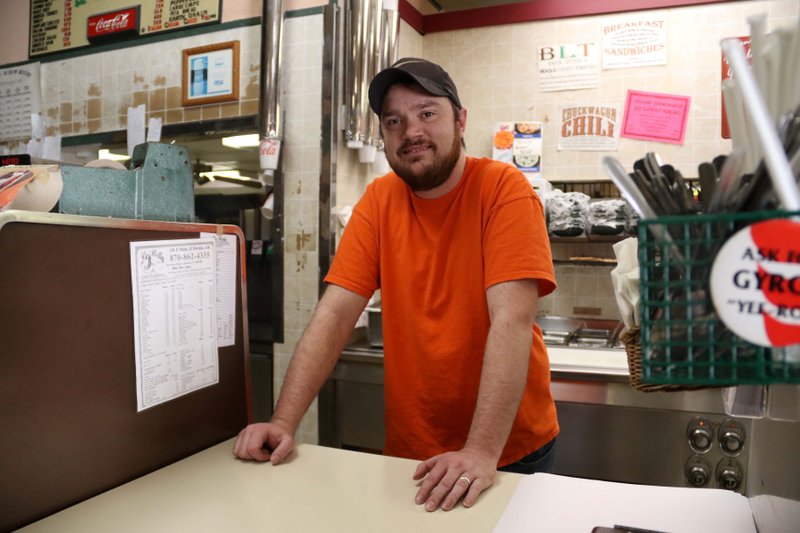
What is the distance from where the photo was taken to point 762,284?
18.7 inches

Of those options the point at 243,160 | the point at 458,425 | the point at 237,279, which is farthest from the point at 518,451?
the point at 243,160

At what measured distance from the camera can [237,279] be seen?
1508mm

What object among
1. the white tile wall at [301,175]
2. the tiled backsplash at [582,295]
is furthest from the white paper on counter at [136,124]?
the tiled backsplash at [582,295]

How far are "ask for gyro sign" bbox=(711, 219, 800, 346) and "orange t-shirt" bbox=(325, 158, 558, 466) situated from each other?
0.95 meters

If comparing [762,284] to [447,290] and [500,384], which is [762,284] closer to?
[500,384]

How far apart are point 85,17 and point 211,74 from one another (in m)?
1.00

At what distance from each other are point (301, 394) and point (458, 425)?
1.37 ft

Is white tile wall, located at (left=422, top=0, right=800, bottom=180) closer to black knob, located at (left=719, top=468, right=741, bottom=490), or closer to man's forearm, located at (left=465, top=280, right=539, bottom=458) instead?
black knob, located at (left=719, top=468, right=741, bottom=490)

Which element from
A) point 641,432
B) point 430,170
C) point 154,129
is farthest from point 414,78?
point 154,129

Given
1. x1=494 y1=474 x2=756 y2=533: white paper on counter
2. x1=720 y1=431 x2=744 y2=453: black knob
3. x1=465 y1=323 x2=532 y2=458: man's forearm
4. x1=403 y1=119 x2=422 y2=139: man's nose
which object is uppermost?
x1=403 y1=119 x2=422 y2=139: man's nose

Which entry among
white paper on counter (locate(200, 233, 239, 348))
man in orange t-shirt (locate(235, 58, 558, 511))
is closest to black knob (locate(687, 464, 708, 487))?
man in orange t-shirt (locate(235, 58, 558, 511))

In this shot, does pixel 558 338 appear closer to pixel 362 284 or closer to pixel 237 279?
pixel 362 284

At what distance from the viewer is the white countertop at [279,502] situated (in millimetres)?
958

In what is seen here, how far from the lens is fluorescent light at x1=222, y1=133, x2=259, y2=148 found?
9.61 ft
